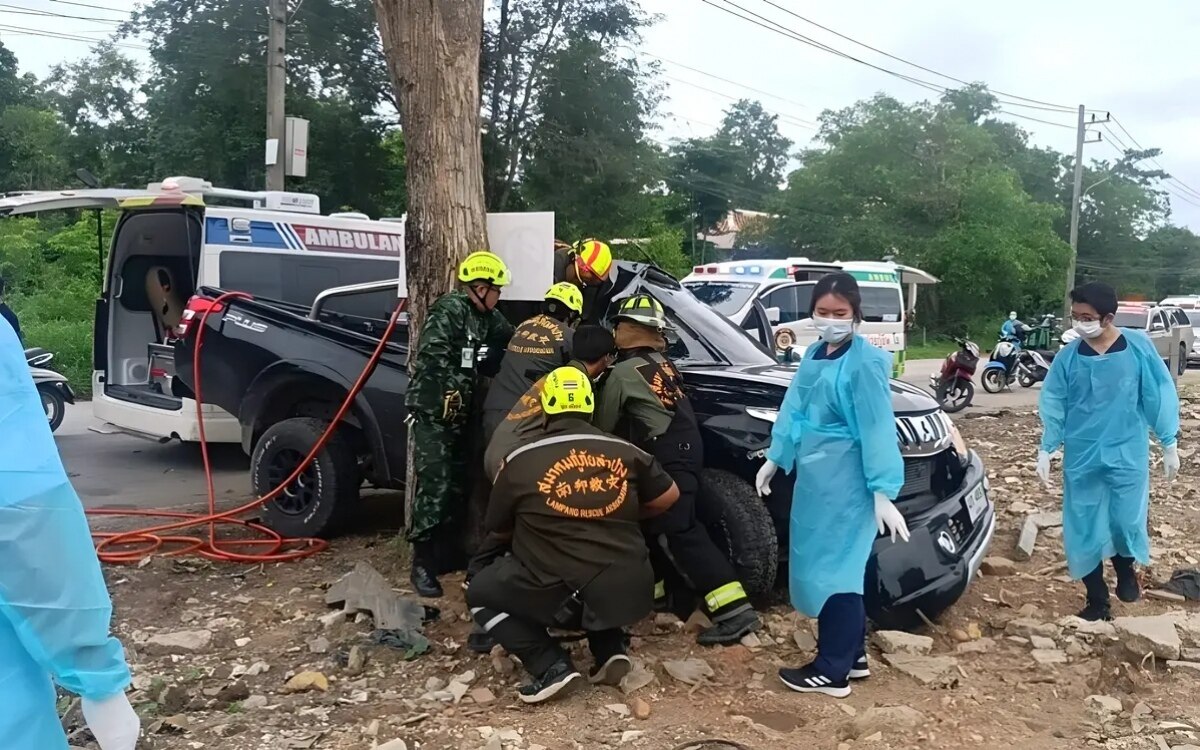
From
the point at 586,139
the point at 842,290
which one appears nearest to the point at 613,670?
the point at 842,290

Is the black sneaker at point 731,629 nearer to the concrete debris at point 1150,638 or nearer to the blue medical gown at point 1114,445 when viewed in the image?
the concrete debris at point 1150,638

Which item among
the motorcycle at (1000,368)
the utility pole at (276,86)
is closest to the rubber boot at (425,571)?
the utility pole at (276,86)

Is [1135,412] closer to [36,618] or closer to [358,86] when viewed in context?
[36,618]

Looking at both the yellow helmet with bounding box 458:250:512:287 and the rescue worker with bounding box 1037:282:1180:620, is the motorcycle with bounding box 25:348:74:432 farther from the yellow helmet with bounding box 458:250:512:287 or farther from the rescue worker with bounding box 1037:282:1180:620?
the rescue worker with bounding box 1037:282:1180:620

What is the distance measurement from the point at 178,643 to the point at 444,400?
168 cm

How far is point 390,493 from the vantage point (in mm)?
8102

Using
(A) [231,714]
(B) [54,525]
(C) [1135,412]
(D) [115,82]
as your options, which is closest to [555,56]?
(D) [115,82]

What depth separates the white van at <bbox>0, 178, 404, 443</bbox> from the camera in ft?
26.2

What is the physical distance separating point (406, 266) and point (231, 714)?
2.70 m

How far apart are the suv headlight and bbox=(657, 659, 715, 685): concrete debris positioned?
1.27 m

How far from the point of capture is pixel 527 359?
5.04 m

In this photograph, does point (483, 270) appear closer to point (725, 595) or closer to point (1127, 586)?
point (725, 595)

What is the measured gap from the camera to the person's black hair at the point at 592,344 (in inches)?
176

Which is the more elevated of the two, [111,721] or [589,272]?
[589,272]
